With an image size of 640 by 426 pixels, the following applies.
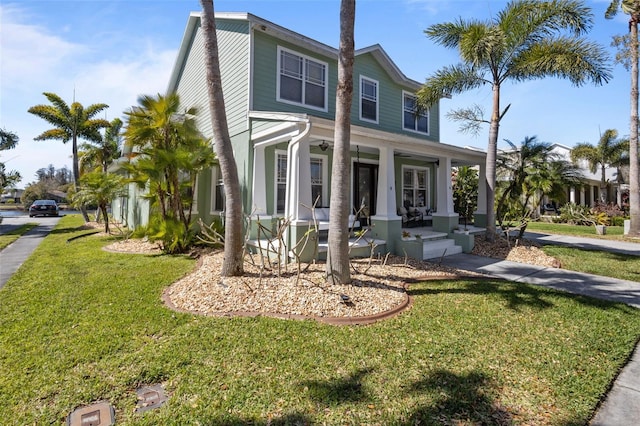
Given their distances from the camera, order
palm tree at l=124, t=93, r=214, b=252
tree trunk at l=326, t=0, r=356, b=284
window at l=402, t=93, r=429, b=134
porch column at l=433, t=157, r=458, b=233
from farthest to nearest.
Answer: window at l=402, t=93, r=429, b=134
porch column at l=433, t=157, r=458, b=233
palm tree at l=124, t=93, r=214, b=252
tree trunk at l=326, t=0, r=356, b=284

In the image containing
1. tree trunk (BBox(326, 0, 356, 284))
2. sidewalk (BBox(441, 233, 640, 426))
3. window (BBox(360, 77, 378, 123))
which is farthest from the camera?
window (BBox(360, 77, 378, 123))

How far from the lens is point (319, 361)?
136 inches

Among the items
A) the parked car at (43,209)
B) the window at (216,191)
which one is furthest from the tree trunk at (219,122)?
the parked car at (43,209)

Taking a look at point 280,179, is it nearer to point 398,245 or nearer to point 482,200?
point 398,245

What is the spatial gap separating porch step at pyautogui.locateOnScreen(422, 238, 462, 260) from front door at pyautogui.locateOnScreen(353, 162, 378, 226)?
2848 mm

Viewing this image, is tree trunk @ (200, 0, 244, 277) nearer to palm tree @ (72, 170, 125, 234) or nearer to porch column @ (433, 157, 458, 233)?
porch column @ (433, 157, 458, 233)

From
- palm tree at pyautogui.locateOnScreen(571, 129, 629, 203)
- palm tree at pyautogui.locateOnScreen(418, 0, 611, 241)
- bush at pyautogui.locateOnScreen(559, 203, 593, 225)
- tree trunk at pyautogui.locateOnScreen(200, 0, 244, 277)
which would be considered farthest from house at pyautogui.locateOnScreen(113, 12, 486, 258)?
palm tree at pyautogui.locateOnScreen(571, 129, 629, 203)

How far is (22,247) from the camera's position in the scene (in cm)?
1123

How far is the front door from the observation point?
12070 mm

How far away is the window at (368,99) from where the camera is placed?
12359mm

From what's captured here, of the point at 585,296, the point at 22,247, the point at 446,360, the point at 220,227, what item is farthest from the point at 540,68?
the point at 22,247

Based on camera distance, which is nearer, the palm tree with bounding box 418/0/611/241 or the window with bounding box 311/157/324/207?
the palm tree with bounding box 418/0/611/241

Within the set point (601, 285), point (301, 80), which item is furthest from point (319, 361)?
point (301, 80)

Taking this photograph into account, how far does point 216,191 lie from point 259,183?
309 cm
